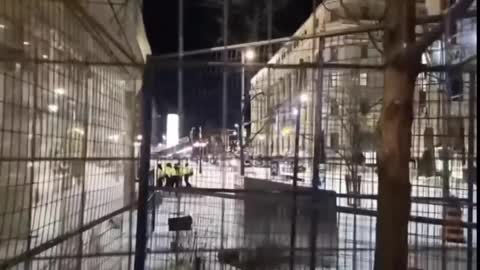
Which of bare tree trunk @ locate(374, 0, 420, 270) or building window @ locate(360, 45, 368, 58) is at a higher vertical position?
building window @ locate(360, 45, 368, 58)

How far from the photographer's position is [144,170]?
4.40 m

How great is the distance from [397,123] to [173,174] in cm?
258

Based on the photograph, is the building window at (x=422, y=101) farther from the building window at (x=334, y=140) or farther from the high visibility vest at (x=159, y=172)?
the high visibility vest at (x=159, y=172)

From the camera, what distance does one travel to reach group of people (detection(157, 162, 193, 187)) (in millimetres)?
4648

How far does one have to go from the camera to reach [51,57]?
132 inches

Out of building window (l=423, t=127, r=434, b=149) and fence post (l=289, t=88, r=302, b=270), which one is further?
fence post (l=289, t=88, r=302, b=270)

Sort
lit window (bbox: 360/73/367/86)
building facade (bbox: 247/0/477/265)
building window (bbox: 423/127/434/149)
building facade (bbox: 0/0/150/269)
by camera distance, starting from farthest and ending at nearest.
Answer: lit window (bbox: 360/73/367/86) < building window (bbox: 423/127/434/149) < building facade (bbox: 247/0/477/265) < building facade (bbox: 0/0/150/269)

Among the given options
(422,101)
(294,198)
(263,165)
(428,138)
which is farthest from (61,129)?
(428,138)

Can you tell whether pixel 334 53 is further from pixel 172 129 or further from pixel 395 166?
pixel 395 166

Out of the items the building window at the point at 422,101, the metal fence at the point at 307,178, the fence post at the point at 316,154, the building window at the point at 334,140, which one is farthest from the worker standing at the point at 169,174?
the building window at the point at 422,101

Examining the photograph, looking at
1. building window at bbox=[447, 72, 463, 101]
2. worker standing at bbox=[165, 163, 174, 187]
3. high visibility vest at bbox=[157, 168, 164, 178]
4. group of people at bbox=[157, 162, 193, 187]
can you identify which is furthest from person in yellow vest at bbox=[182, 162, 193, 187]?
building window at bbox=[447, 72, 463, 101]

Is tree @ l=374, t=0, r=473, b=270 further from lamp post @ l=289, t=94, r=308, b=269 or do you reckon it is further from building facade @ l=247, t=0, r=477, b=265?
lamp post @ l=289, t=94, r=308, b=269

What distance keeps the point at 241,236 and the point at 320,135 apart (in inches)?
42.0

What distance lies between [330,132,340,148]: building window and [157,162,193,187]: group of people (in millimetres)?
1193
